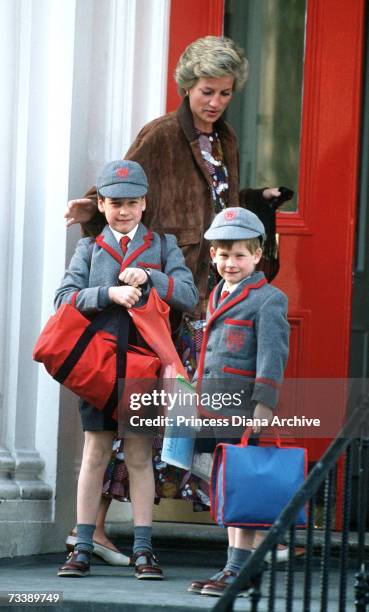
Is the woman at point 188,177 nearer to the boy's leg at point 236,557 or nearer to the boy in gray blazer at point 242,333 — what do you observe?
the boy in gray blazer at point 242,333

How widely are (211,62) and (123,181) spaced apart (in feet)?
2.24

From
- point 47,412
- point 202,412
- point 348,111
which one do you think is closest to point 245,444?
point 202,412

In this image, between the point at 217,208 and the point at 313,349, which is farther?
the point at 313,349

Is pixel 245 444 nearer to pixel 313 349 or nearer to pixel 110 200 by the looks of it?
pixel 110 200

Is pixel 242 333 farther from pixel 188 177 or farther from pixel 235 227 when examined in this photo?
pixel 188 177

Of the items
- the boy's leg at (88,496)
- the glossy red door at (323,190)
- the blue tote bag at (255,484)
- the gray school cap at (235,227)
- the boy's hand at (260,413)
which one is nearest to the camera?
the blue tote bag at (255,484)

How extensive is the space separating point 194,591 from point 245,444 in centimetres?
58

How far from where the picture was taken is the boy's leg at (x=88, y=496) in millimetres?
5375

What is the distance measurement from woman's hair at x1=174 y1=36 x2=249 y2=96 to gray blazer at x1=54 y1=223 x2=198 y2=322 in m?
0.70

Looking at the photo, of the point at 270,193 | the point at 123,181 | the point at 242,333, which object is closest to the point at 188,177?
the point at 270,193

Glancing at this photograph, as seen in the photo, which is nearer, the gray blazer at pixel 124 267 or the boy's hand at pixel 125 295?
the boy's hand at pixel 125 295

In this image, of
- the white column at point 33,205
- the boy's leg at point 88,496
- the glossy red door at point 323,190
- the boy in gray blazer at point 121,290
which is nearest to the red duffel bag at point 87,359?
the boy in gray blazer at point 121,290

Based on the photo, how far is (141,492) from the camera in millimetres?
5461

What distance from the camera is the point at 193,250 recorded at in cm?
595
